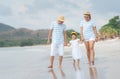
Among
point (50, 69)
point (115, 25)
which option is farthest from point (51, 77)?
point (115, 25)

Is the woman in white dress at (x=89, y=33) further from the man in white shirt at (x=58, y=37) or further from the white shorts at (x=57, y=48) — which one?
the white shorts at (x=57, y=48)

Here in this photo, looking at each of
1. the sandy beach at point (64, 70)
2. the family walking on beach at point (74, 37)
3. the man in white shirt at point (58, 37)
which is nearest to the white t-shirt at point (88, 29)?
the family walking on beach at point (74, 37)

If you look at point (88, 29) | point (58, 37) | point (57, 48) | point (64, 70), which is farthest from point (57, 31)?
point (64, 70)

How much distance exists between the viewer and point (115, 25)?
397 ft

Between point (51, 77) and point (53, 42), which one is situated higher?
point (53, 42)

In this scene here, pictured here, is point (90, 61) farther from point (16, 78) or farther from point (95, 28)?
point (16, 78)

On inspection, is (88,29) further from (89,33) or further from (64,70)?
(64,70)

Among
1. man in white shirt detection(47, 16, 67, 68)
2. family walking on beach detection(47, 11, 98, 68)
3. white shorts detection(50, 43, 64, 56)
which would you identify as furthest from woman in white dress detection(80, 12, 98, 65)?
white shorts detection(50, 43, 64, 56)

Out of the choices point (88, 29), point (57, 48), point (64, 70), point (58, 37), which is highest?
point (88, 29)

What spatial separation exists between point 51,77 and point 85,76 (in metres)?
0.83

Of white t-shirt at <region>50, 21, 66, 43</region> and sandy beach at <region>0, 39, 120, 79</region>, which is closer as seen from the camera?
sandy beach at <region>0, 39, 120, 79</region>

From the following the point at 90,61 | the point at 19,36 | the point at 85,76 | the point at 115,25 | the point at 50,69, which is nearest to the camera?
the point at 85,76

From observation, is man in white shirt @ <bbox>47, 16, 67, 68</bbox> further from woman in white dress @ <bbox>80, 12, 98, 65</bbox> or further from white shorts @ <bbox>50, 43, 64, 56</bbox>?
woman in white dress @ <bbox>80, 12, 98, 65</bbox>

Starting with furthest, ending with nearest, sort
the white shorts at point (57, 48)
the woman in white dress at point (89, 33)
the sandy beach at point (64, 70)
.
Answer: the woman in white dress at point (89, 33) → the white shorts at point (57, 48) → the sandy beach at point (64, 70)
